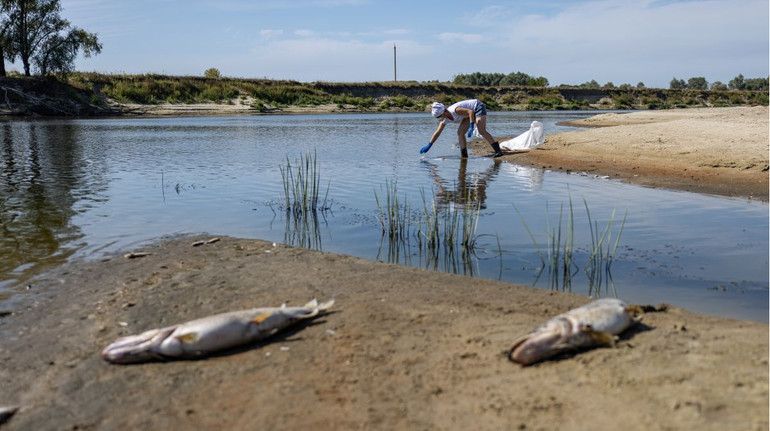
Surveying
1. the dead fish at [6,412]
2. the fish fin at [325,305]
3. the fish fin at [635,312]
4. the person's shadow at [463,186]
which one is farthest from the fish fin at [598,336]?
the person's shadow at [463,186]

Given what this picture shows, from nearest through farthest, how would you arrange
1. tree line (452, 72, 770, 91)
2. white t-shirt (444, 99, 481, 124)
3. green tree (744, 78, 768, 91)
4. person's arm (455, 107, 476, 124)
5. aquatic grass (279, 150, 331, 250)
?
aquatic grass (279, 150, 331, 250)
person's arm (455, 107, 476, 124)
white t-shirt (444, 99, 481, 124)
tree line (452, 72, 770, 91)
green tree (744, 78, 768, 91)

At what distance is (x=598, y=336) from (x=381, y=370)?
1.45 m

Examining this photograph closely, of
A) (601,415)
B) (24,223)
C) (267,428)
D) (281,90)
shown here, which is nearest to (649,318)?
(601,415)

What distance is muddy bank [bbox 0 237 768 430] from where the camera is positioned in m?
3.95

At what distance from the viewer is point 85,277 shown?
7.52 meters

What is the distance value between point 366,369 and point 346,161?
1512 cm

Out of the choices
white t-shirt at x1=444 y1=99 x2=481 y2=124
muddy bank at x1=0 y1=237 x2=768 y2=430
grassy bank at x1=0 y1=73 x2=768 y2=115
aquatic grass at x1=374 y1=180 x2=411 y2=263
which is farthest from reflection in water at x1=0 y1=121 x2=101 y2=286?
grassy bank at x1=0 y1=73 x2=768 y2=115

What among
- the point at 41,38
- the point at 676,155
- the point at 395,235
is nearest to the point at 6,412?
the point at 395,235

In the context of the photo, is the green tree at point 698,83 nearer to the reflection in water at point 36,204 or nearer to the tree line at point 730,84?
the tree line at point 730,84

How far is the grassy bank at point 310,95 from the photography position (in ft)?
163

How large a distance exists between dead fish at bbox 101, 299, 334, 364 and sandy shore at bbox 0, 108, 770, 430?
0.34ft

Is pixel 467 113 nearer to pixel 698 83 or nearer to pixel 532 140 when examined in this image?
pixel 532 140

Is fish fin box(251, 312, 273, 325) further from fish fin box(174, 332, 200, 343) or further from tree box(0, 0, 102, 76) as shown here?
tree box(0, 0, 102, 76)

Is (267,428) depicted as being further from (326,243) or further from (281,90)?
(281,90)
